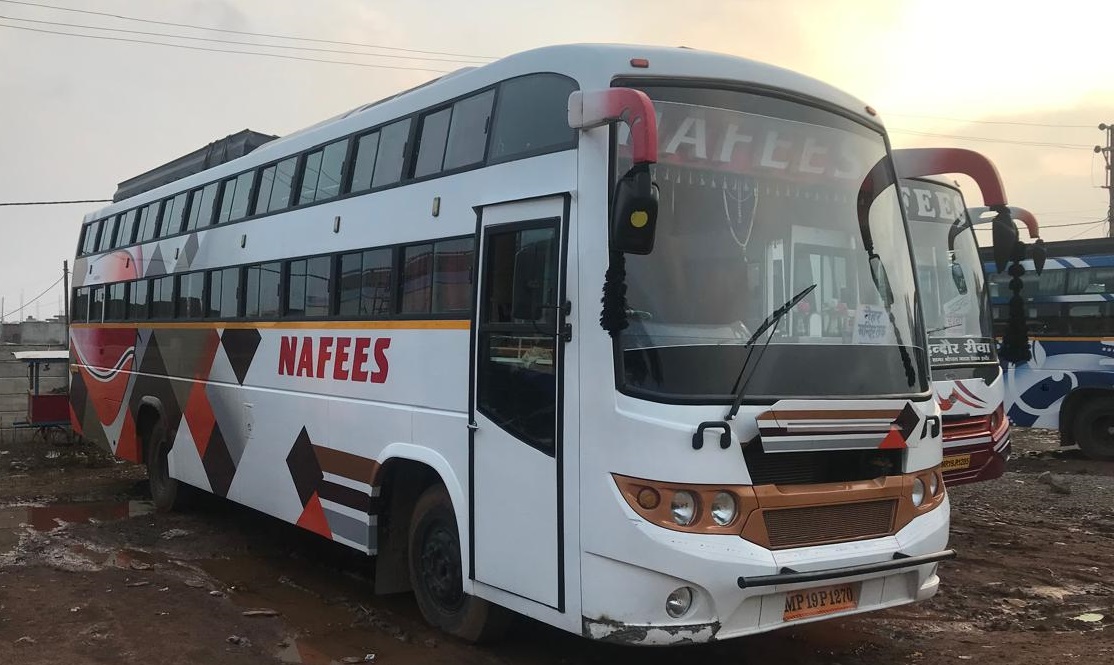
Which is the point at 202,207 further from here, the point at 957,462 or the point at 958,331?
the point at 957,462

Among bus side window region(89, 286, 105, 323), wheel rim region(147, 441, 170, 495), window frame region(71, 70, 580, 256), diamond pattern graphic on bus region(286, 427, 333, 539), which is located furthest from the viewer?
bus side window region(89, 286, 105, 323)

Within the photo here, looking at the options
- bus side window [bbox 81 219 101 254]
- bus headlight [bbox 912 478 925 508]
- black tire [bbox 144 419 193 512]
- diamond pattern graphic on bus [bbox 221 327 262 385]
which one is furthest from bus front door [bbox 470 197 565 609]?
bus side window [bbox 81 219 101 254]

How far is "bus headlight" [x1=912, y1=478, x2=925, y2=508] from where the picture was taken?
5039mm

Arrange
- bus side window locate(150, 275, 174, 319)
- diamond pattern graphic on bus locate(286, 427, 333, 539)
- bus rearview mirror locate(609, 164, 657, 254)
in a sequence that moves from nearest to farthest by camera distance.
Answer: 1. bus rearview mirror locate(609, 164, 657, 254)
2. diamond pattern graphic on bus locate(286, 427, 333, 539)
3. bus side window locate(150, 275, 174, 319)

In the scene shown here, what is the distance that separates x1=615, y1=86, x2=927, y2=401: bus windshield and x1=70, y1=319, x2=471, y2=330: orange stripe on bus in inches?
57.8

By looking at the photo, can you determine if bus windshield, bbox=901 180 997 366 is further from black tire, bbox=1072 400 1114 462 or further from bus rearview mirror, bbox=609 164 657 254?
black tire, bbox=1072 400 1114 462

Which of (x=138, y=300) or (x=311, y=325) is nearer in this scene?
→ (x=311, y=325)

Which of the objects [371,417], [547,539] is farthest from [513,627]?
[371,417]

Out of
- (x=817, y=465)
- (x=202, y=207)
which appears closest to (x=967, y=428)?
(x=817, y=465)

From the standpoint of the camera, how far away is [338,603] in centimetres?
703

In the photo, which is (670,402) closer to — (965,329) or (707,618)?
(707,618)

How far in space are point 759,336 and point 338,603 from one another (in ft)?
13.2

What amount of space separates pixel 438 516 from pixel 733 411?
2349 millimetres

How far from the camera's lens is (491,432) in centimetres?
536
